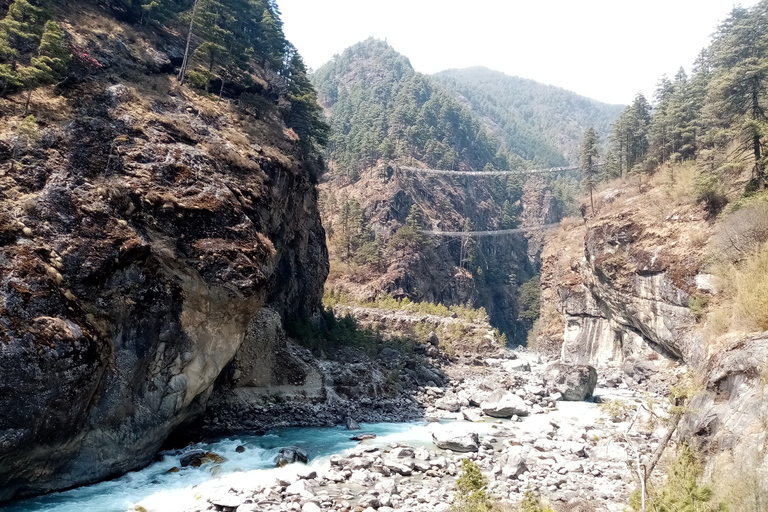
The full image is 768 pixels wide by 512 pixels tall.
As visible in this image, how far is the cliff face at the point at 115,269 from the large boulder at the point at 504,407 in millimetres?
15560

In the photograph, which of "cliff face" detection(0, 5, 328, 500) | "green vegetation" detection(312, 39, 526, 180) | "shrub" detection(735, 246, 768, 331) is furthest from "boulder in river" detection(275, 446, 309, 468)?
"green vegetation" detection(312, 39, 526, 180)

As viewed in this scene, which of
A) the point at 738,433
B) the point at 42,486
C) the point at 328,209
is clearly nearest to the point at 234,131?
the point at 42,486

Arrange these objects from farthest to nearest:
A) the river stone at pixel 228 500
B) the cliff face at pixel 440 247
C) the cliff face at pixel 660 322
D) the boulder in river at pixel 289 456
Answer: the cliff face at pixel 440 247
the boulder in river at pixel 289 456
the river stone at pixel 228 500
the cliff face at pixel 660 322

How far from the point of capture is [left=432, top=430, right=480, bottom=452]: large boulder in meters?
19.4

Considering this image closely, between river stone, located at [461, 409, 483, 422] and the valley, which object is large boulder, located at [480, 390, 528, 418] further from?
river stone, located at [461, 409, 483, 422]

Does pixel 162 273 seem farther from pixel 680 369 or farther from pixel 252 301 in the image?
pixel 680 369

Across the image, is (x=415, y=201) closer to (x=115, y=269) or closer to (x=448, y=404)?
(x=448, y=404)

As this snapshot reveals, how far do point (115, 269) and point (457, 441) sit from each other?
14.4 meters

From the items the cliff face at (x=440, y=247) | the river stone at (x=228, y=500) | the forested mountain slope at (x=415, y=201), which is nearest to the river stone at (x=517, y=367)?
the cliff face at (x=440, y=247)

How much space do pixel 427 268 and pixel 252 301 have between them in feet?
188

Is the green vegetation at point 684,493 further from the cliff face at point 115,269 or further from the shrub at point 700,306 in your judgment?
the shrub at point 700,306

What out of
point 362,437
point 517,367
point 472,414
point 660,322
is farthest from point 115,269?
point 517,367

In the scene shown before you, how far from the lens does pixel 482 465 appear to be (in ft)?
57.0

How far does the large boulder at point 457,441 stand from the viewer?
764 inches
